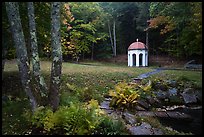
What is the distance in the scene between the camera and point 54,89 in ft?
25.1

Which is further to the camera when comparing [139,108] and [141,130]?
[139,108]

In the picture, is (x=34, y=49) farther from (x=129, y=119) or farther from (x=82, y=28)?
(x=82, y=28)

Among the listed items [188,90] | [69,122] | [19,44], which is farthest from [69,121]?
[188,90]

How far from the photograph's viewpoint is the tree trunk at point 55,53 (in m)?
7.48

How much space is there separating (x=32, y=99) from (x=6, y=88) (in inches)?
140

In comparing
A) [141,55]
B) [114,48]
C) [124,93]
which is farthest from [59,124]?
[114,48]

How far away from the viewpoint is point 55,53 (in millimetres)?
7559

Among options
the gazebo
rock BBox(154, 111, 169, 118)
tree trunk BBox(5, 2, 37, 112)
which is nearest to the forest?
tree trunk BBox(5, 2, 37, 112)

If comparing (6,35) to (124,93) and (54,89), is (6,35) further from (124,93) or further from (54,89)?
(124,93)

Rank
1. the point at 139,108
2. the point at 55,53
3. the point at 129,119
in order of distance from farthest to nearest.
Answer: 1. the point at 139,108
2. the point at 129,119
3. the point at 55,53

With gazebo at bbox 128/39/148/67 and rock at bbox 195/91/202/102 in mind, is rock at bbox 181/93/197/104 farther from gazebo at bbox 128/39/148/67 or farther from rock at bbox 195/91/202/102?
gazebo at bbox 128/39/148/67

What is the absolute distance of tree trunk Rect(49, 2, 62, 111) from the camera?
748 centimetres

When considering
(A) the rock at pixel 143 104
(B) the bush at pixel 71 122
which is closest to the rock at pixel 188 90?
(A) the rock at pixel 143 104

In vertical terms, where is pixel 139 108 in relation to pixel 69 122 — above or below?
below
